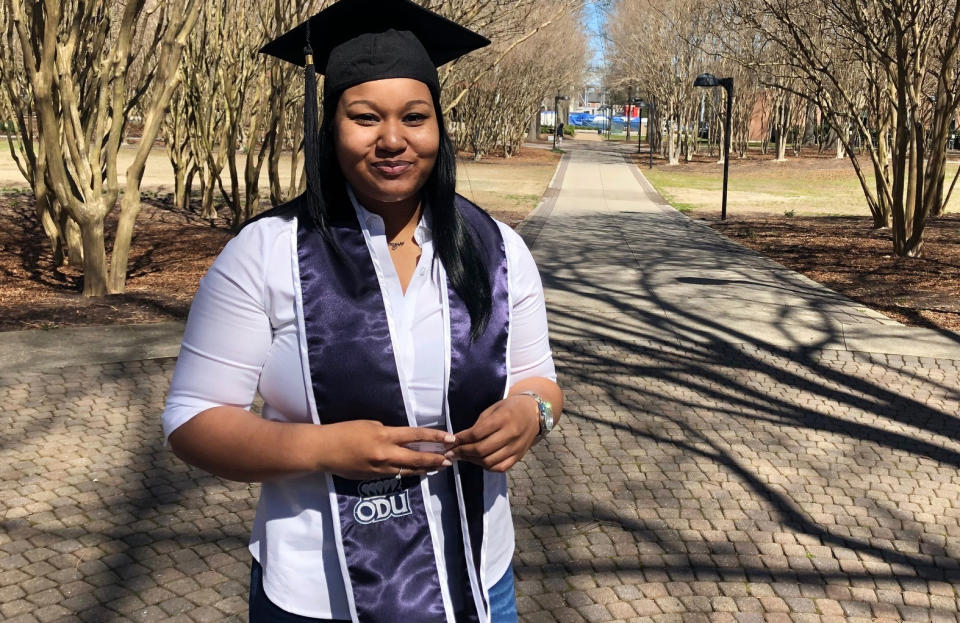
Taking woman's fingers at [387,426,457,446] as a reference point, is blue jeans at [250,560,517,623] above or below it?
below

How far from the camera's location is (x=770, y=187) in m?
30.9

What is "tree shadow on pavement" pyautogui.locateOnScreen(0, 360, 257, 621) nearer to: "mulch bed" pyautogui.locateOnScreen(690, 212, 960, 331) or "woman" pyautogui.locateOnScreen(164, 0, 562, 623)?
"woman" pyautogui.locateOnScreen(164, 0, 562, 623)

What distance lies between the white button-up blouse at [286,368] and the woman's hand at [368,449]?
112 millimetres

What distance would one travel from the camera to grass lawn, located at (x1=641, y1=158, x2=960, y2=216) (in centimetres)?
2298

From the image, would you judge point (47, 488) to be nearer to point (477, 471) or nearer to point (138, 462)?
point (138, 462)

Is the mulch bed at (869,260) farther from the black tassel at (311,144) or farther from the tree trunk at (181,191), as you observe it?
the tree trunk at (181,191)

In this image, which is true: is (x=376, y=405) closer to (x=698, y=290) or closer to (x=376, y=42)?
(x=376, y=42)

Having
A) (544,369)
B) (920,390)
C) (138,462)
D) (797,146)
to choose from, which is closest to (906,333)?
(920,390)

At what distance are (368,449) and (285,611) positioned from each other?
39 centimetres

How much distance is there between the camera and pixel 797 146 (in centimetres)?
5091

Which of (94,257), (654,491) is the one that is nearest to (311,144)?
(654,491)

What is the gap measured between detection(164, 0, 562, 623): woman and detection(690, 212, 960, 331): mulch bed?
8.19 metres

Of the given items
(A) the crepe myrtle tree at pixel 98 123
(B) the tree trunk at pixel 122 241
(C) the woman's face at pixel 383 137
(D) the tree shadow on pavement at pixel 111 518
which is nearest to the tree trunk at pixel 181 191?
(A) the crepe myrtle tree at pixel 98 123

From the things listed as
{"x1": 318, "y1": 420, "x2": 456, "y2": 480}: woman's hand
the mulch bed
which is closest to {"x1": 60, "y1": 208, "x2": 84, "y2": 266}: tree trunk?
the mulch bed
